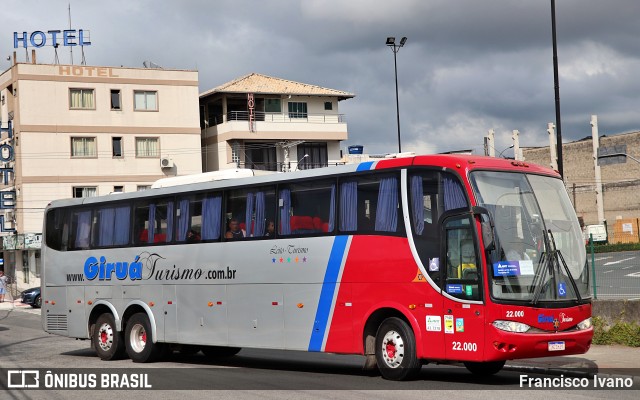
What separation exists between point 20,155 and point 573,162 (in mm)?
47650

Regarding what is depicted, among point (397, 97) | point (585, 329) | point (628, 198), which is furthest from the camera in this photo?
point (628, 198)

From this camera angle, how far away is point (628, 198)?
78062 millimetres

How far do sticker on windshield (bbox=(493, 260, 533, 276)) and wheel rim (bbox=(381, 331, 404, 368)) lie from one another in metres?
2.00

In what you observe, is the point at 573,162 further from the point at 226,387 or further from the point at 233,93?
the point at 226,387

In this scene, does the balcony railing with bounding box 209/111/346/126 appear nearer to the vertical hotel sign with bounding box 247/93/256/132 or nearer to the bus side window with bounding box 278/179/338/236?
the vertical hotel sign with bounding box 247/93/256/132

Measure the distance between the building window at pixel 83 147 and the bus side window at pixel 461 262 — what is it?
Answer: 5227 cm

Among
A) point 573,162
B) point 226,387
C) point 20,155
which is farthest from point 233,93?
point 226,387

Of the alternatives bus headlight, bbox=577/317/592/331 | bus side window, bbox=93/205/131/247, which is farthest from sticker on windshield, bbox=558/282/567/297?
bus side window, bbox=93/205/131/247

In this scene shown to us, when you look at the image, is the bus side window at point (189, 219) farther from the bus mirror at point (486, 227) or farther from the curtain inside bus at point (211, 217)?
the bus mirror at point (486, 227)

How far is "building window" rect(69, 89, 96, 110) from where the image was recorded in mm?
62669

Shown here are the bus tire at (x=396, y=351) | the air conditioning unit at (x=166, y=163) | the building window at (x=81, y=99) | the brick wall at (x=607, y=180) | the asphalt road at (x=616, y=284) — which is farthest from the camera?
the brick wall at (x=607, y=180)

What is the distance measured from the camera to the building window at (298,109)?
69562 millimetres

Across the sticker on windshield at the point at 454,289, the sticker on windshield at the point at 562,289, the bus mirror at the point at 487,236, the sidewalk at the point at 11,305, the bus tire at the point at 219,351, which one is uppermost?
the bus mirror at the point at 487,236

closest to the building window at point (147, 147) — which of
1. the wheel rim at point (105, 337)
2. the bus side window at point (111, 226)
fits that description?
the bus side window at point (111, 226)
